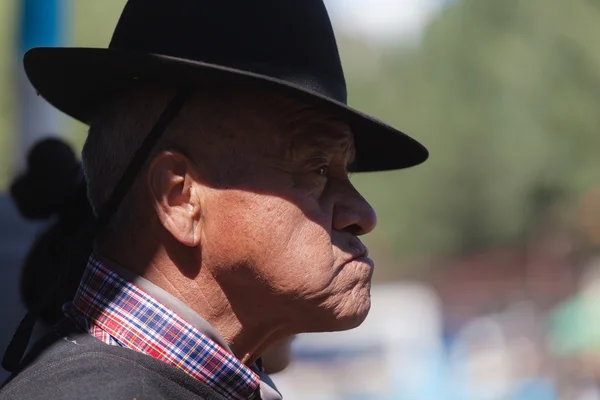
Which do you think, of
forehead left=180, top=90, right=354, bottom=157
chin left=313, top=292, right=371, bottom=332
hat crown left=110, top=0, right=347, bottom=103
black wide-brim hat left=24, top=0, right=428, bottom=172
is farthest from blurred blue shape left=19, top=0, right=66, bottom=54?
chin left=313, top=292, right=371, bottom=332

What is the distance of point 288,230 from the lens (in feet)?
6.33

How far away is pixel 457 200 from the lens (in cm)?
2928

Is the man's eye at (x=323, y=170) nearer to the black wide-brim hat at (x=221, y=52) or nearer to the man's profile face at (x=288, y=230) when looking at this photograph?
the man's profile face at (x=288, y=230)

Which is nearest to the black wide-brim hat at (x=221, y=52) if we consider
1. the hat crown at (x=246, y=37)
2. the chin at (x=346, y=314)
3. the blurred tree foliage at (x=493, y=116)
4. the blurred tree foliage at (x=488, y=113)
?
the hat crown at (x=246, y=37)

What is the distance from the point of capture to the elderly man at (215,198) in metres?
1.90

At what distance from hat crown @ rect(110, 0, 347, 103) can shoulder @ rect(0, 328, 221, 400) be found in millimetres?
623

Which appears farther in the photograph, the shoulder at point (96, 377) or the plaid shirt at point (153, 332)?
the plaid shirt at point (153, 332)

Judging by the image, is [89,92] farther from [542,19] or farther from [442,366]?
[542,19]

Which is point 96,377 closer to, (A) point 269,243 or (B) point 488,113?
(A) point 269,243

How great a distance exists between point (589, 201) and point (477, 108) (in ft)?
13.8

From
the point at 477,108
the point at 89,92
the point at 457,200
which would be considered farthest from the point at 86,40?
the point at 89,92

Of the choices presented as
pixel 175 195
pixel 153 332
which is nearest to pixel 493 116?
pixel 175 195

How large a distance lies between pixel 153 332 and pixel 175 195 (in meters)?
0.29

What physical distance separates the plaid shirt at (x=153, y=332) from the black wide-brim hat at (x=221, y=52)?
1.44ft
